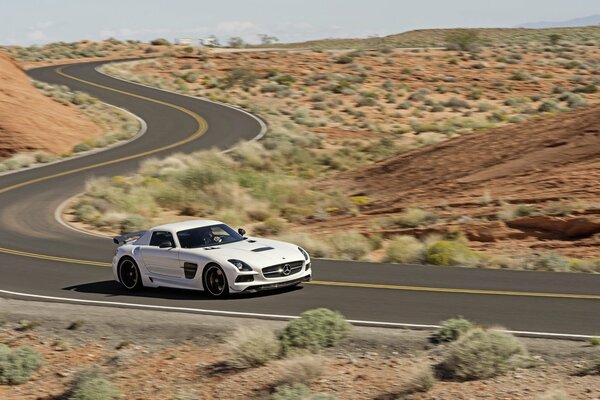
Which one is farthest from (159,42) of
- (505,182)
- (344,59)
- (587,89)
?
(505,182)

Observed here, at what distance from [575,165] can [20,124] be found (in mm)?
32589

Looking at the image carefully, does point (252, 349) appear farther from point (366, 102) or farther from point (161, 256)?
point (366, 102)

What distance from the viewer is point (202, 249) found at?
18484 millimetres

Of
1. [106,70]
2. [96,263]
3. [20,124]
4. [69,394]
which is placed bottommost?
[69,394]

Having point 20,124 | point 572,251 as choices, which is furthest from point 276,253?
point 20,124

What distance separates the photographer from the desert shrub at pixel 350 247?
24.2 meters

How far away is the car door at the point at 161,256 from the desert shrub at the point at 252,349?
437cm

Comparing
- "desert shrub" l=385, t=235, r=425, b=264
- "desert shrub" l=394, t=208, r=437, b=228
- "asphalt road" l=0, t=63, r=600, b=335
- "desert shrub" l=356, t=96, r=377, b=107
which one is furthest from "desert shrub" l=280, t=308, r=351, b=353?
"desert shrub" l=356, t=96, r=377, b=107

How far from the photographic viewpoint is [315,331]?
1485cm

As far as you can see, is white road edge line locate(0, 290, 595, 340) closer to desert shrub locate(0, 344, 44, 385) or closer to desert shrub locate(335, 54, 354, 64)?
desert shrub locate(0, 344, 44, 385)

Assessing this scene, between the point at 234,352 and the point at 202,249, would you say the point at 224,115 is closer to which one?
the point at 202,249

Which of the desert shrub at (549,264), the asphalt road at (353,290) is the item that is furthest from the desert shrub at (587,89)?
the desert shrub at (549,264)

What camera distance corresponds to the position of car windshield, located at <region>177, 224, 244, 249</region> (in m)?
18.8

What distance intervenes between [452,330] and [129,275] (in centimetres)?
779
